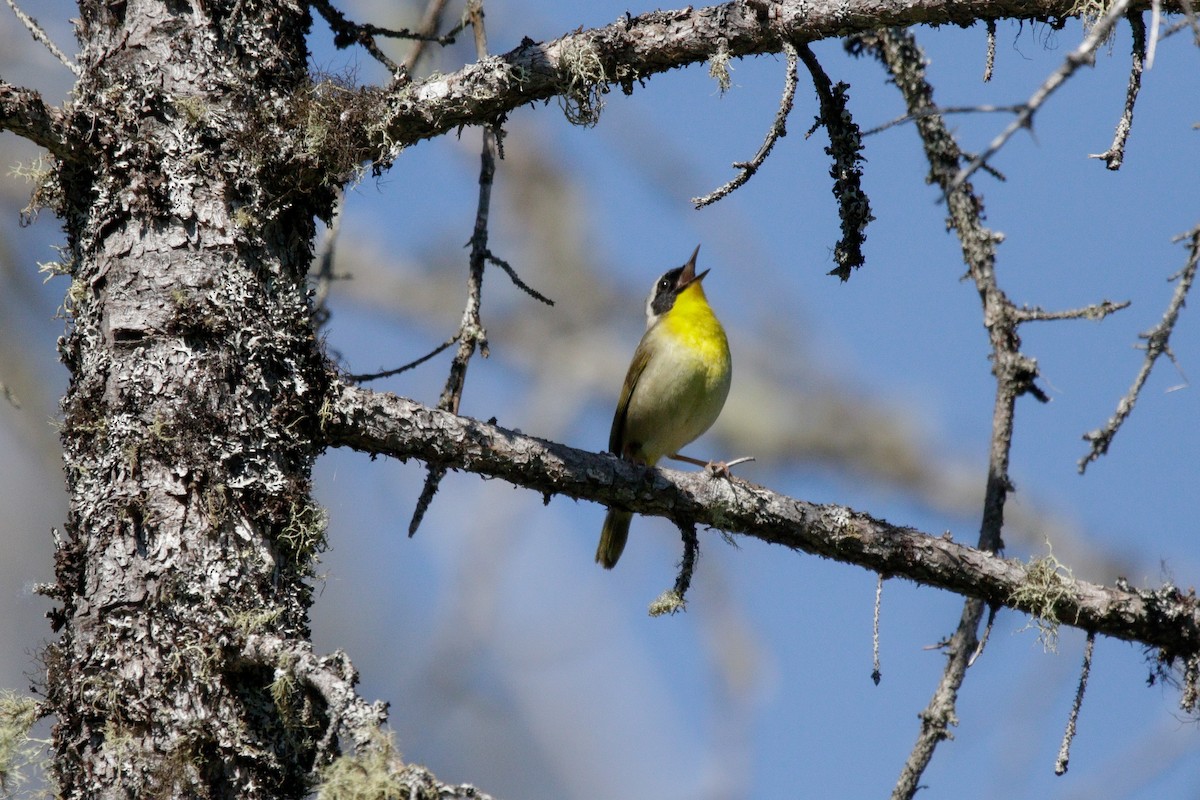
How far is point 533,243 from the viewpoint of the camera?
438 inches

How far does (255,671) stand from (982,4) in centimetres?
252

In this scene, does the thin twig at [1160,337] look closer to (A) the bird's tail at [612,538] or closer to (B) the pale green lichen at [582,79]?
(B) the pale green lichen at [582,79]

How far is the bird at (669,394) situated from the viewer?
6539mm

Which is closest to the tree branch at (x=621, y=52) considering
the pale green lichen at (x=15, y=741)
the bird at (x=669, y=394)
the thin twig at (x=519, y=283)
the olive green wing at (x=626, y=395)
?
the thin twig at (x=519, y=283)

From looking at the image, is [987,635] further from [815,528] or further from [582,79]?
[582,79]

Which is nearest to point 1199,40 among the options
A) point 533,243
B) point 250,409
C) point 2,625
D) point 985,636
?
point 985,636

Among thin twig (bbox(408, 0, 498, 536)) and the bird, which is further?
the bird

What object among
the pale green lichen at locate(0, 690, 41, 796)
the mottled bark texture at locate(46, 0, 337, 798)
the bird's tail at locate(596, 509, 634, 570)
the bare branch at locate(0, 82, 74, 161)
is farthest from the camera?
the bird's tail at locate(596, 509, 634, 570)

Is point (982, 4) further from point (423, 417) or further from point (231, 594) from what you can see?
point (231, 594)

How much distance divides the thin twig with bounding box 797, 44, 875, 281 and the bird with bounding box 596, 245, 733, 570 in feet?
9.79

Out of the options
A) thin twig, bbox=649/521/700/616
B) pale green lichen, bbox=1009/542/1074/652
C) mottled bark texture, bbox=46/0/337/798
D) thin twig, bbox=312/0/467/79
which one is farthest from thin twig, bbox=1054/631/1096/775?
thin twig, bbox=312/0/467/79

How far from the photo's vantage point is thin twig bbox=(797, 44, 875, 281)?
334 centimetres

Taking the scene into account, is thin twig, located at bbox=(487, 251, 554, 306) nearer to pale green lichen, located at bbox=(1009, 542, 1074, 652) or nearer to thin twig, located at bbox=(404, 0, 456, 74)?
thin twig, located at bbox=(404, 0, 456, 74)

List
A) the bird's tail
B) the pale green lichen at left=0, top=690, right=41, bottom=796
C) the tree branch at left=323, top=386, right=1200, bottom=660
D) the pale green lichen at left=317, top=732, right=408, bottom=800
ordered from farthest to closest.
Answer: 1. the bird's tail
2. the tree branch at left=323, top=386, right=1200, bottom=660
3. the pale green lichen at left=0, top=690, right=41, bottom=796
4. the pale green lichen at left=317, top=732, right=408, bottom=800
